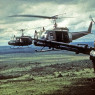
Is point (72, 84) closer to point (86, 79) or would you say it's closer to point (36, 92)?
point (86, 79)

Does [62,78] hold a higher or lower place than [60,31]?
lower

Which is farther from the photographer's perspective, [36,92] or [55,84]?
[55,84]

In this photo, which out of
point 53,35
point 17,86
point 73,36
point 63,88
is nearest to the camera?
point 53,35

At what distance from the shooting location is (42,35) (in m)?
34.2

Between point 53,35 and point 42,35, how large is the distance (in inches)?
81.8

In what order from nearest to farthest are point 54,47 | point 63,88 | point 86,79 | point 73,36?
point 54,47 < point 73,36 < point 63,88 < point 86,79

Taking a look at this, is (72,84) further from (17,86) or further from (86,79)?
(17,86)

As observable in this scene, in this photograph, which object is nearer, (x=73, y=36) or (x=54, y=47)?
(x=54, y=47)

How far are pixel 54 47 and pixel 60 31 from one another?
698cm

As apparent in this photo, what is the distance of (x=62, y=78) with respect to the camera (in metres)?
58.4

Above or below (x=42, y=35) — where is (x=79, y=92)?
below

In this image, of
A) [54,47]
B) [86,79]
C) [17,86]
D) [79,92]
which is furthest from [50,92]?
[54,47]

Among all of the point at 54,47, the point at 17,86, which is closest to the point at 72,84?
the point at 17,86

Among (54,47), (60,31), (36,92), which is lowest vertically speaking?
(36,92)
